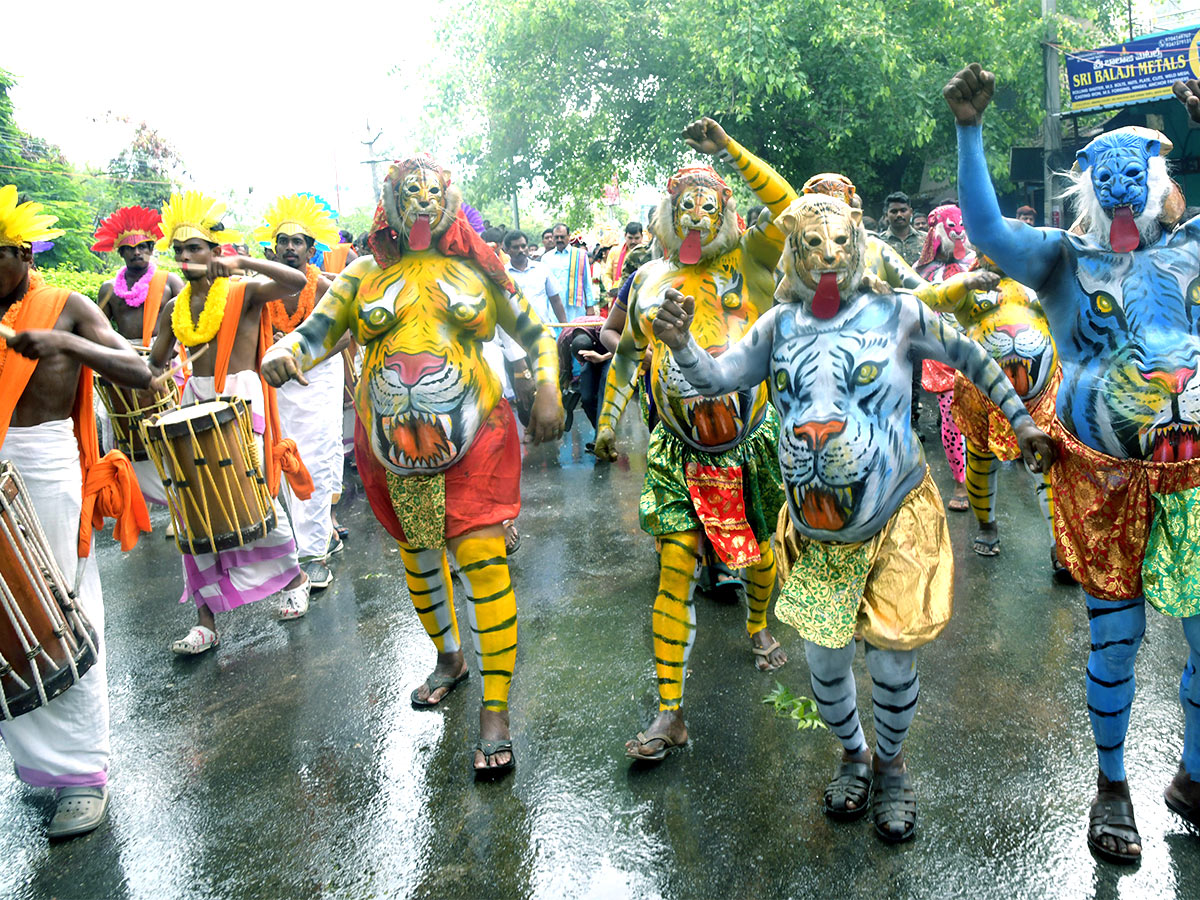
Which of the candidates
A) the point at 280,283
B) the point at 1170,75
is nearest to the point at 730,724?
the point at 280,283

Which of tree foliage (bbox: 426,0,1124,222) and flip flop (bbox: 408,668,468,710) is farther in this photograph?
tree foliage (bbox: 426,0,1124,222)

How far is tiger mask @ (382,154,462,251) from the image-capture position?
3.74 metres

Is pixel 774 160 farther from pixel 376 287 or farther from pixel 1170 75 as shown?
pixel 376 287

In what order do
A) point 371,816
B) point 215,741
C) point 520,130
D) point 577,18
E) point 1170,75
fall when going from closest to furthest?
point 371,816 → point 215,741 → point 1170,75 → point 577,18 → point 520,130

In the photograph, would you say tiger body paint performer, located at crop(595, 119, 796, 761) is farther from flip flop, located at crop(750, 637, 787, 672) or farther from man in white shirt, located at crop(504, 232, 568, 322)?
man in white shirt, located at crop(504, 232, 568, 322)

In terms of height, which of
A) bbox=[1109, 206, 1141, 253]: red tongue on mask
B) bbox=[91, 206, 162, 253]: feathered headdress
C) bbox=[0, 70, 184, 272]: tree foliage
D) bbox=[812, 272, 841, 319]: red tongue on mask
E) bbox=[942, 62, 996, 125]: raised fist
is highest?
bbox=[0, 70, 184, 272]: tree foliage

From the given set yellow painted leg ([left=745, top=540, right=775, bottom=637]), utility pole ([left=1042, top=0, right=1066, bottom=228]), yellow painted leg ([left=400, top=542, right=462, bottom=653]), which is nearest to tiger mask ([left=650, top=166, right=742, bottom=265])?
yellow painted leg ([left=745, top=540, right=775, bottom=637])

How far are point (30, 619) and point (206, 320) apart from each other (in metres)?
2.58

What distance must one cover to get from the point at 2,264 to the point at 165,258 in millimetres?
32959

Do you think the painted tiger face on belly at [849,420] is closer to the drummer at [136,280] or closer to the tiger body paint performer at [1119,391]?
the tiger body paint performer at [1119,391]

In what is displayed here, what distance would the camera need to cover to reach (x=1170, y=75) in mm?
14836

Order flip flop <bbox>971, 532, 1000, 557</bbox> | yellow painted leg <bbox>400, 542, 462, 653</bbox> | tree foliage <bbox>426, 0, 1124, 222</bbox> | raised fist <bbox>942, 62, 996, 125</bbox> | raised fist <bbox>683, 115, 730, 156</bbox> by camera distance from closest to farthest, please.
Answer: raised fist <bbox>942, 62, 996, 125</bbox> → raised fist <bbox>683, 115, 730, 156</bbox> → yellow painted leg <bbox>400, 542, 462, 653</bbox> → flip flop <bbox>971, 532, 1000, 557</bbox> → tree foliage <bbox>426, 0, 1124, 222</bbox>

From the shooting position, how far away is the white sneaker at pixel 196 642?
5039mm

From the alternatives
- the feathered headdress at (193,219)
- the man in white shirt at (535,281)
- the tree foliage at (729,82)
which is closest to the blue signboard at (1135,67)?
the tree foliage at (729,82)
